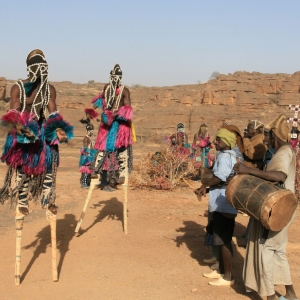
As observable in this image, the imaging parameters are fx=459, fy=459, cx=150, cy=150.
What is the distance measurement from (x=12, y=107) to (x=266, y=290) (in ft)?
10.2

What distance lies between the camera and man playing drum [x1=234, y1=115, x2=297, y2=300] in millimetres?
4281

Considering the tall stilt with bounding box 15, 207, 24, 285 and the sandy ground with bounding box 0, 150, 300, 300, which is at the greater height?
the tall stilt with bounding box 15, 207, 24, 285

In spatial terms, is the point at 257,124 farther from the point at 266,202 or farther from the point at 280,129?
the point at 266,202

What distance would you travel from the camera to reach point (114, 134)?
6.71 meters

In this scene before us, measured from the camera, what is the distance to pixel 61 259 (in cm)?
556

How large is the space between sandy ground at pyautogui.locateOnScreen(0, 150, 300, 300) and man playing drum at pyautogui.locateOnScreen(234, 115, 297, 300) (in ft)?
1.16

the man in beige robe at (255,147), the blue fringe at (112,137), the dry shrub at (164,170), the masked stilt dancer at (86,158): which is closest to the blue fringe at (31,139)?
the blue fringe at (112,137)

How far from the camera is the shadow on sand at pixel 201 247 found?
4996 mm

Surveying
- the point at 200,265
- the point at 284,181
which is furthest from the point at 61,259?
the point at 284,181

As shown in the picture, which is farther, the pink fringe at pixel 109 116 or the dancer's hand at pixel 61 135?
the pink fringe at pixel 109 116

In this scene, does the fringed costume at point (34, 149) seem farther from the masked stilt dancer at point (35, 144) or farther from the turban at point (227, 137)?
the turban at point (227, 137)

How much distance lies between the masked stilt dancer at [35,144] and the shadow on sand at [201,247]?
1988 millimetres

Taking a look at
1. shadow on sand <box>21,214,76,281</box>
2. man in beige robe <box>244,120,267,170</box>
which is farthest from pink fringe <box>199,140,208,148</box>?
man in beige robe <box>244,120,267,170</box>

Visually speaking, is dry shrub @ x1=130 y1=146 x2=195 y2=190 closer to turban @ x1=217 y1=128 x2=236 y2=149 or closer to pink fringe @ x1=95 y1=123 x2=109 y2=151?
pink fringe @ x1=95 y1=123 x2=109 y2=151
